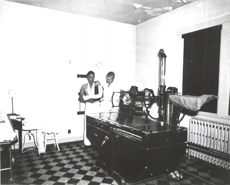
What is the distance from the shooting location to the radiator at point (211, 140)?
3.80 m

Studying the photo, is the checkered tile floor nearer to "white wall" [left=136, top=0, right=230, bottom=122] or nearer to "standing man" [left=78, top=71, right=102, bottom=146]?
"standing man" [left=78, top=71, right=102, bottom=146]

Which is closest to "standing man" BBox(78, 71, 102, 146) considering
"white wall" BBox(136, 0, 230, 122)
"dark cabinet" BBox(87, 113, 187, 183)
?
"white wall" BBox(136, 0, 230, 122)

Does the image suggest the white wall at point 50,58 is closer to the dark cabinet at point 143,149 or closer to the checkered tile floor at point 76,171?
the checkered tile floor at point 76,171

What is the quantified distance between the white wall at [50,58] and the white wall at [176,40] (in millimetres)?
1013

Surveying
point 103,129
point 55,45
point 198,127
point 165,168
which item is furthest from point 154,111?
point 55,45

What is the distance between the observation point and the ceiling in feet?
16.9

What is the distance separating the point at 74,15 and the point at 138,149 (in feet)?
15.6

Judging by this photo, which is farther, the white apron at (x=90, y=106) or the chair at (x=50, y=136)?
the white apron at (x=90, y=106)

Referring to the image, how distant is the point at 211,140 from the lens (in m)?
4.21

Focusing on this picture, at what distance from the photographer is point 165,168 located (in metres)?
3.08

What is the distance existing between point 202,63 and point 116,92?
232 centimetres

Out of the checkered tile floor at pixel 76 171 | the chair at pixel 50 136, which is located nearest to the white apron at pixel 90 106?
the checkered tile floor at pixel 76 171

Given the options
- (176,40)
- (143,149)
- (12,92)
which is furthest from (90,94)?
(143,149)

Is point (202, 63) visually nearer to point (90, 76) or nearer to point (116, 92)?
point (116, 92)
